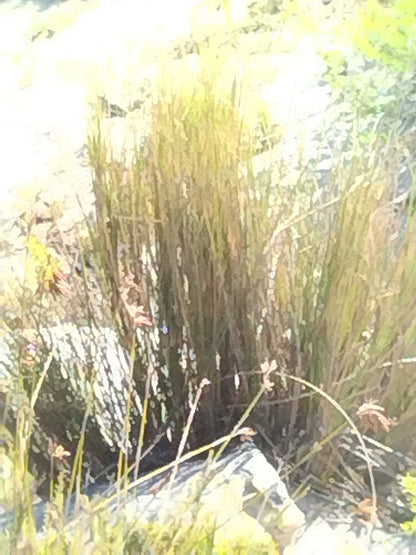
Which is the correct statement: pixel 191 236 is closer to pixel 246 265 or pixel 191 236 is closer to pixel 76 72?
pixel 246 265

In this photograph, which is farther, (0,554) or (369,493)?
(369,493)

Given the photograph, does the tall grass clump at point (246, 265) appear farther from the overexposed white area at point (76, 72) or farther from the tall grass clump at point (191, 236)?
the overexposed white area at point (76, 72)

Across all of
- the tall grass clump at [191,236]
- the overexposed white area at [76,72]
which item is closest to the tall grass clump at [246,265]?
the tall grass clump at [191,236]

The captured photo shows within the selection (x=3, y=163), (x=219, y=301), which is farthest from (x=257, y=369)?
(x=3, y=163)

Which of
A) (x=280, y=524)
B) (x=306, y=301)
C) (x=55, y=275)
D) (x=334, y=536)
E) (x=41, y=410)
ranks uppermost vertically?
(x=55, y=275)

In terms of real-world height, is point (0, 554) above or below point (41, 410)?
above

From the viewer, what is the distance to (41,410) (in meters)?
1.41

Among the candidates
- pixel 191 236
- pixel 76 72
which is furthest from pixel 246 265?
pixel 76 72

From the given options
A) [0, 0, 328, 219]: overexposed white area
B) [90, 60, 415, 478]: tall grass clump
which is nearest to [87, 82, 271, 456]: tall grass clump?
[90, 60, 415, 478]: tall grass clump

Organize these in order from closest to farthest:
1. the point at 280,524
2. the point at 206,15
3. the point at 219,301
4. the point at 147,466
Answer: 1. the point at 280,524
2. the point at 219,301
3. the point at 147,466
4. the point at 206,15

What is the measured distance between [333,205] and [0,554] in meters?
0.72

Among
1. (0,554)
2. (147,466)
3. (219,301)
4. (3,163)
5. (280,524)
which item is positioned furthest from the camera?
(3,163)

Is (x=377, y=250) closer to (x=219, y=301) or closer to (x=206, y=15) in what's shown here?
(x=219, y=301)

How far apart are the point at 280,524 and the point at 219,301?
347 millimetres
